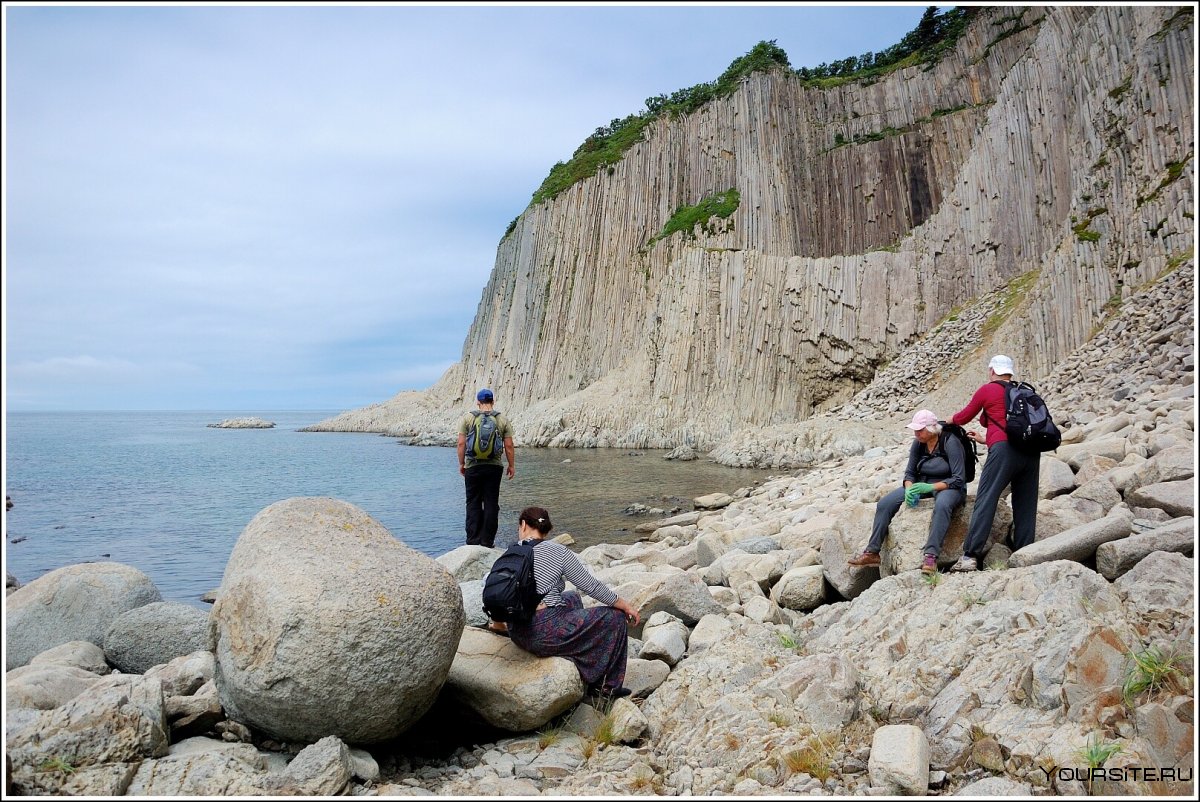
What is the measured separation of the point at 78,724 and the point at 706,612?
505 cm

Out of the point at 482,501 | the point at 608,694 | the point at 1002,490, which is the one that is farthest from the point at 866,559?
the point at 482,501

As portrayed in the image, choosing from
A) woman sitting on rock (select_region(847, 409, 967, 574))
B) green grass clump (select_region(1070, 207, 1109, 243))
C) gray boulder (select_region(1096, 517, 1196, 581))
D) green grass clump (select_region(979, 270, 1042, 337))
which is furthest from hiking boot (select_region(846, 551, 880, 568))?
green grass clump (select_region(979, 270, 1042, 337))

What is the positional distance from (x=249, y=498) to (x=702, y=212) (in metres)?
33.2

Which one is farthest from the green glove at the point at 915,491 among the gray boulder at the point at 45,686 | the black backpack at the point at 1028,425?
the gray boulder at the point at 45,686

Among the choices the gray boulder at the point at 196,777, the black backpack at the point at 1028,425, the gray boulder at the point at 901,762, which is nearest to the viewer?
the gray boulder at the point at 901,762

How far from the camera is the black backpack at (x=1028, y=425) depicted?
630 centimetres

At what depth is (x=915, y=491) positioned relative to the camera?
7.13m

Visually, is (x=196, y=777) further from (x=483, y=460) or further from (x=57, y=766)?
(x=483, y=460)

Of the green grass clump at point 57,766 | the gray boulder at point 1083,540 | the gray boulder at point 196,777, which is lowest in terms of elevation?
the gray boulder at point 196,777

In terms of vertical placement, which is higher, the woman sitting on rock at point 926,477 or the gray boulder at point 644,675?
the woman sitting on rock at point 926,477

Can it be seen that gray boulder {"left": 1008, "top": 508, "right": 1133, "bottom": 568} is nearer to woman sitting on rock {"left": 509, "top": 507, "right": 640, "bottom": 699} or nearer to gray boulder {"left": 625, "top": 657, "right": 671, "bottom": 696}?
gray boulder {"left": 625, "top": 657, "right": 671, "bottom": 696}

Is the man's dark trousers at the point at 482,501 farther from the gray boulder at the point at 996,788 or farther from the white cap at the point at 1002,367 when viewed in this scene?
the gray boulder at the point at 996,788

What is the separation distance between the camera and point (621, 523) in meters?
18.1

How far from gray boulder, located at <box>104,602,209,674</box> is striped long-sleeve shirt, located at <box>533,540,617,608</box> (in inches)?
164
